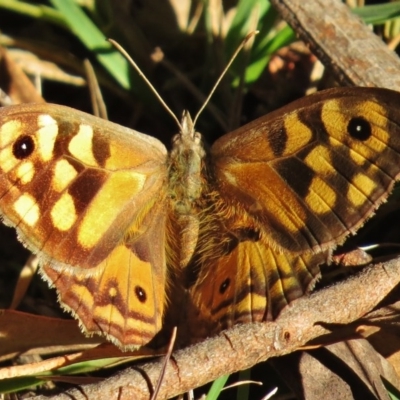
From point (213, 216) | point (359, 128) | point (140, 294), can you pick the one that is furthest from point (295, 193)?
point (140, 294)

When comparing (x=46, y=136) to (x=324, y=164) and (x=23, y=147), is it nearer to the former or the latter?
(x=23, y=147)

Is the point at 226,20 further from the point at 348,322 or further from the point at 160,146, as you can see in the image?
the point at 348,322

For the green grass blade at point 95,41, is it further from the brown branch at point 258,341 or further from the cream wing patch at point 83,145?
the brown branch at point 258,341

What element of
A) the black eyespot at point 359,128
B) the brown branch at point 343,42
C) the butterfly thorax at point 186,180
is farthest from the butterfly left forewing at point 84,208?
the brown branch at point 343,42

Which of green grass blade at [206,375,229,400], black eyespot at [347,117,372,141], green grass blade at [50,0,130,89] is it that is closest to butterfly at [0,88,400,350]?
black eyespot at [347,117,372,141]

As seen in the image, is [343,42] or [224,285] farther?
[343,42]
